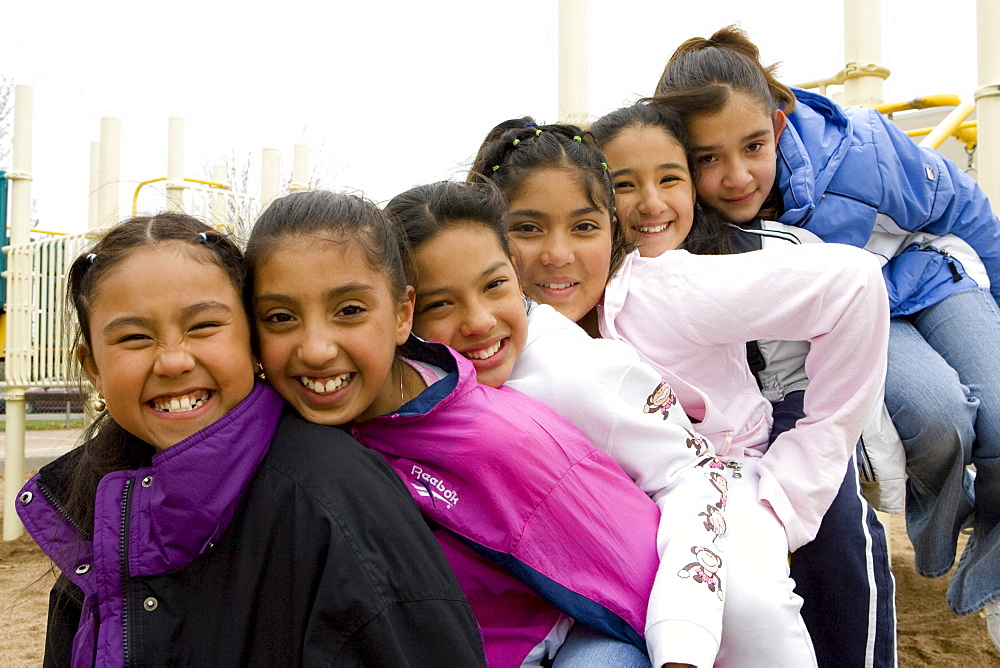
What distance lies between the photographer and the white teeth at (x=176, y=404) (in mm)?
1515

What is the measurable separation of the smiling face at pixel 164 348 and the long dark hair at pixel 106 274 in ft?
0.13

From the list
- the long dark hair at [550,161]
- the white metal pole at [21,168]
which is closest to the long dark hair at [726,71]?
the long dark hair at [550,161]

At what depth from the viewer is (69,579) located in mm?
1477

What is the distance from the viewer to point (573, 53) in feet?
14.3

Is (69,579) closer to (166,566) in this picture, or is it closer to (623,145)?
(166,566)

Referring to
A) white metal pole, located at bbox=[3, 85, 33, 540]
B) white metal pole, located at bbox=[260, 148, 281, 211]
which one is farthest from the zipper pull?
white metal pole, located at bbox=[3, 85, 33, 540]

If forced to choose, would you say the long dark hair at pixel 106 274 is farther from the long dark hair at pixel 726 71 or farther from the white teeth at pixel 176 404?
the long dark hair at pixel 726 71

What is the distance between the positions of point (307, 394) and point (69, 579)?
0.51m

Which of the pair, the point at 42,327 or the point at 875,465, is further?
the point at 42,327

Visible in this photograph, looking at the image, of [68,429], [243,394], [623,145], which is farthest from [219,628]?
[68,429]

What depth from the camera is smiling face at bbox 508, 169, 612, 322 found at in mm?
2178

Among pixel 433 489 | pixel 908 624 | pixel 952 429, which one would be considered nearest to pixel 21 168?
pixel 433 489

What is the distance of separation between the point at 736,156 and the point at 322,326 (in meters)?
1.45

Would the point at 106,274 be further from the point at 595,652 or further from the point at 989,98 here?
the point at 989,98
